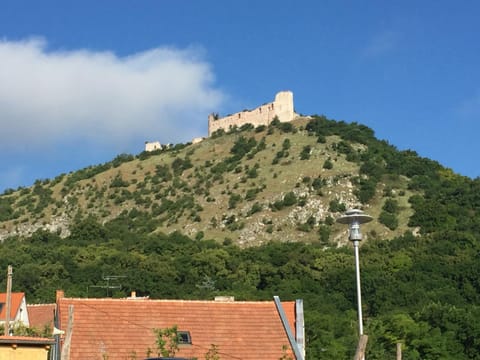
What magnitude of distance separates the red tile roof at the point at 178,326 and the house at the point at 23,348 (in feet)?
19.4

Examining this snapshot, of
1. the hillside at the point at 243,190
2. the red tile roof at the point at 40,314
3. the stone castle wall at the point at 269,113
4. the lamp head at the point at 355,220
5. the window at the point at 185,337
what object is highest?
the stone castle wall at the point at 269,113

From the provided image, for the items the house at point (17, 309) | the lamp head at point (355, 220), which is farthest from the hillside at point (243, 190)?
the lamp head at point (355, 220)

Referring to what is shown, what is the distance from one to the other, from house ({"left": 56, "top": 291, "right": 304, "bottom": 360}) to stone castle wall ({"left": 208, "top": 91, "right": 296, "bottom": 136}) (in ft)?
383

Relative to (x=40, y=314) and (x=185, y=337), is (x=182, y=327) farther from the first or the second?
(x=40, y=314)

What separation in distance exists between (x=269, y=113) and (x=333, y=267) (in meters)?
60.1

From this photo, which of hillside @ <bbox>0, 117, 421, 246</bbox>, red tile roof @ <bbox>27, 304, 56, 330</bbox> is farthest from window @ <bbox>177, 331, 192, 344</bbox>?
hillside @ <bbox>0, 117, 421, 246</bbox>

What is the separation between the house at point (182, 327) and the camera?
27.0 metres

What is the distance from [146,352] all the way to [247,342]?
364cm

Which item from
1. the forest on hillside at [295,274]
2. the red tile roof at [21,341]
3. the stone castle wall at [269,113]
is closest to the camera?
the red tile roof at [21,341]

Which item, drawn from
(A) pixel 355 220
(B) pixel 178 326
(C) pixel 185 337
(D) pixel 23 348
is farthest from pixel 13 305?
(A) pixel 355 220

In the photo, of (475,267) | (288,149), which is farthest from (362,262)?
(288,149)

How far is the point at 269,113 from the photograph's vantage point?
148m

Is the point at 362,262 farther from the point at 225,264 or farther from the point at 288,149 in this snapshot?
the point at 288,149

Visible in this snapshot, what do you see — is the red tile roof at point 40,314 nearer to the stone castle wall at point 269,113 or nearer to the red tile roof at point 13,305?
the red tile roof at point 13,305
